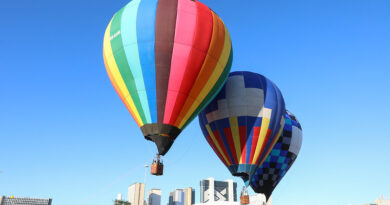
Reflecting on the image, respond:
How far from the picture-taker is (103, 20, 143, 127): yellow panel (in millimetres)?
18812

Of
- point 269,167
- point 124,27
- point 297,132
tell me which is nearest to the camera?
point 124,27

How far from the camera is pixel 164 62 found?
17812 millimetres

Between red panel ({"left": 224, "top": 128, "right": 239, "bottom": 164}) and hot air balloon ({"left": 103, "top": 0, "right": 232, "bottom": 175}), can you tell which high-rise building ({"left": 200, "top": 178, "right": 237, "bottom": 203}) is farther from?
hot air balloon ({"left": 103, "top": 0, "right": 232, "bottom": 175})

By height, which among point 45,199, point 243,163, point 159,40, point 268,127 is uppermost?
point 159,40

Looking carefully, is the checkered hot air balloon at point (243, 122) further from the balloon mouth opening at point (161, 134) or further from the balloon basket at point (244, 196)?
the balloon mouth opening at point (161, 134)

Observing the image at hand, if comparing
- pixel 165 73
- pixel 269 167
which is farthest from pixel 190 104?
pixel 269 167

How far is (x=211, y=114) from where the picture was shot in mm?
24578

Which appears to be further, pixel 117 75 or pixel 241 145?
pixel 241 145

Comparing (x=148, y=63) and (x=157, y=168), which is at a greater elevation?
(x=148, y=63)

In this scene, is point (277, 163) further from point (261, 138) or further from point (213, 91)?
point (213, 91)

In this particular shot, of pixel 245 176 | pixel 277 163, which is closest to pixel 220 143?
pixel 245 176

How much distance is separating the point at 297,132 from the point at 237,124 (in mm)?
10441

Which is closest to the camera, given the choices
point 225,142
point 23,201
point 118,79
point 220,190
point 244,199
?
point 118,79

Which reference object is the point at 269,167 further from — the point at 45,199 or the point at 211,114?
the point at 45,199
